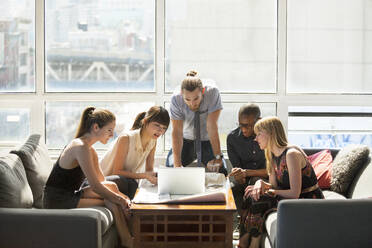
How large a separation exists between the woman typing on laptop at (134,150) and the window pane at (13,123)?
1.52m

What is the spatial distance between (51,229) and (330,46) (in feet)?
10.7

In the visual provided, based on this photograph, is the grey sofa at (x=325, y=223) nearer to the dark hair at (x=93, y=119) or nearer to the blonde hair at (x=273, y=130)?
the blonde hair at (x=273, y=130)

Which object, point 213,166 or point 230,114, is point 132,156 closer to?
point 213,166

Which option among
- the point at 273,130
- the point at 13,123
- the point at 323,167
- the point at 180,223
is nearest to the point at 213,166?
the point at 273,130

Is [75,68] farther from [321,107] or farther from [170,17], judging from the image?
[321,107]

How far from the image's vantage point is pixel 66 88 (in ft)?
17.3

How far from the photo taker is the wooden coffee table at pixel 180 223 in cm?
304

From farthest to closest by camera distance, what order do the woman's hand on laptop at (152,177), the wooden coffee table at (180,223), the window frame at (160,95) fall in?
the window frame at (160,95)
the woman's hand on laptop at (152,177)
the wooden coffee table at (180,223)

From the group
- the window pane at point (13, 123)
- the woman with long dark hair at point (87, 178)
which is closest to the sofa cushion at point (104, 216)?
the woman with long dark hair at point (87, 178)

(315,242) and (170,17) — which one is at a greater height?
(170,17)

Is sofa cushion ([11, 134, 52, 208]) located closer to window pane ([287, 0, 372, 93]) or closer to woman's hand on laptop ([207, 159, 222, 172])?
woman's hand on laptop ([207, 159, 222, 172])

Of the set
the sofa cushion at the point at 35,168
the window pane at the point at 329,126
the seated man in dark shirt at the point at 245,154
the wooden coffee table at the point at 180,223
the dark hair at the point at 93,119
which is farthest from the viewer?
the window pane at the point at 329,126

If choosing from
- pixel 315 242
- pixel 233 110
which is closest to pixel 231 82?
pixel 233 110

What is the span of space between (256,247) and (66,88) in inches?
100
